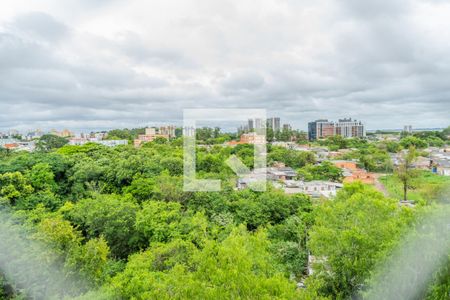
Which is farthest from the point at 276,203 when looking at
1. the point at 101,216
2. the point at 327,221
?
the point at 101,216

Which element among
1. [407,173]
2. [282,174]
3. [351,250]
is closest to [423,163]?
[407,173]

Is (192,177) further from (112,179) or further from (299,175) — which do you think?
(299,175)

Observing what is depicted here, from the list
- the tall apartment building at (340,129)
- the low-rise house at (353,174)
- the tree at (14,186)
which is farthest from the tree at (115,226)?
the tall apartment building at (340,129)

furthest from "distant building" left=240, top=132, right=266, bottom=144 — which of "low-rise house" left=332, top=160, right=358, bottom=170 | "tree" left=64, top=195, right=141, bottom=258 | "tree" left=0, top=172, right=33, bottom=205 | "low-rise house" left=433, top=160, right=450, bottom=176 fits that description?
"low-rise house" left=433, top=160, right=450, bottom=176

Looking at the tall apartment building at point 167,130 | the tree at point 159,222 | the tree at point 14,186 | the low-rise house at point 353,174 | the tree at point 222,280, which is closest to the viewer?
the tree at point 222,280

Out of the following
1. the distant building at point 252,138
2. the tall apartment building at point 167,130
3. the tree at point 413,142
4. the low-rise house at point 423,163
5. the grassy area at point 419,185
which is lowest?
the grassy area at point 419,185

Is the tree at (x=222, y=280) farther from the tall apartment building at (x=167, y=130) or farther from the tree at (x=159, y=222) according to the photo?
the tall apartment building at (x=167, y=130)

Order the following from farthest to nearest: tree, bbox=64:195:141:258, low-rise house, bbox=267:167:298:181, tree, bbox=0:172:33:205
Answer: low-rise house, bbox=267:167:298:181 < tree, bbox=0:172:33:205 < tree, bbox=64:195:141:258

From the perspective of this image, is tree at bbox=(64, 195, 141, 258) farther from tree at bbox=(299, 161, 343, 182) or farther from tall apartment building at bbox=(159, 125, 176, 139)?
tall apartment building at bbox=(159, 125, 176, 139)
